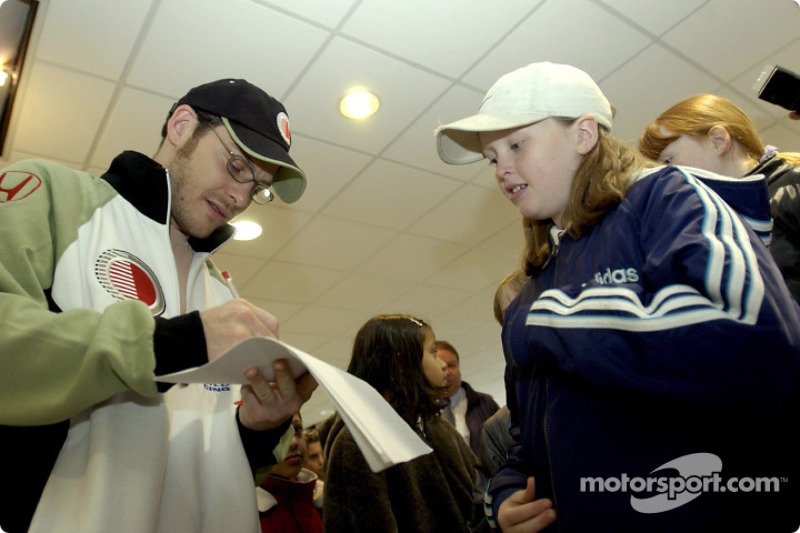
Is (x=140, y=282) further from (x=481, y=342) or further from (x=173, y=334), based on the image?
(x=481, y=342)

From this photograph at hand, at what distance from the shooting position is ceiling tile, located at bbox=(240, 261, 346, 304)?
440 centimetres

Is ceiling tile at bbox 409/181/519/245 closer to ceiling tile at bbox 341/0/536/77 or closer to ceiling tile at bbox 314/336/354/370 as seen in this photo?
ceiling tile at bbox 341/0/536/77

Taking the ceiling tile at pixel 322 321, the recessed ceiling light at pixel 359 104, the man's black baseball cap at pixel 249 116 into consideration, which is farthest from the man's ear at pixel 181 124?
the ceiling tile at pixel 322 321

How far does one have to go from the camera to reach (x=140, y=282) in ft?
3.03

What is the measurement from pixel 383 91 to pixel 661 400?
2.21 m

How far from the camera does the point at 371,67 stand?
2412 mm

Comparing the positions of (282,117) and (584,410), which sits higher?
(282,117)

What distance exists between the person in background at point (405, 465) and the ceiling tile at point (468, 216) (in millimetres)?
1788

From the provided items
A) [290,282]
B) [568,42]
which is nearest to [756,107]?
[568,42]

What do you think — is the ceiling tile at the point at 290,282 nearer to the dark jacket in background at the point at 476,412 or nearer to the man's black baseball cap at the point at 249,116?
the dark jacket in background at the point at 476,412

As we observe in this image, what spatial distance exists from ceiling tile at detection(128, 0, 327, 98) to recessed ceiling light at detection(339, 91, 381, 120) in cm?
30

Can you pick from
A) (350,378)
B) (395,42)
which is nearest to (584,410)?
(350,378)

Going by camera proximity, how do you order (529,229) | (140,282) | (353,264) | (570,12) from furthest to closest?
(353,264) → (570,12) → (529,229) → (140,282)

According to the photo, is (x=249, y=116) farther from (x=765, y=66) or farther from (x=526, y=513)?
(x=765, y=66)
